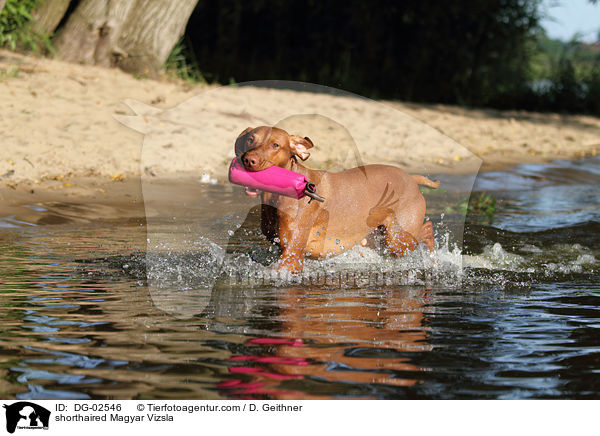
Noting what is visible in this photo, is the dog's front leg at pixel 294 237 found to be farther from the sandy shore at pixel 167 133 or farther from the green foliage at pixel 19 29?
the green foliage at pixel 19 29

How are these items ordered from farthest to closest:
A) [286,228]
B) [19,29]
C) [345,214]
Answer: [19,29] → [345,214] → [286,228]

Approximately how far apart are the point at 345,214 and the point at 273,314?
1.52 meters

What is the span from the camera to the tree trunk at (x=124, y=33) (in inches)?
481

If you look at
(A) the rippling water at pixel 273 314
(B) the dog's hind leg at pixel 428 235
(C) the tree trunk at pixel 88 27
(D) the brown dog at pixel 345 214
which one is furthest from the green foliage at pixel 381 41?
(D) the brown dog at pixel 345 214

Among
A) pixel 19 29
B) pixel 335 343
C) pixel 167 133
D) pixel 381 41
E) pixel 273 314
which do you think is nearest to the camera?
pixel 335 343

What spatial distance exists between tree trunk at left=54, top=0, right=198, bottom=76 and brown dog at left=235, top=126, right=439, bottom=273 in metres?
7.78

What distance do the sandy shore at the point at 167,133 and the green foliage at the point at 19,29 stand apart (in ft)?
1.04

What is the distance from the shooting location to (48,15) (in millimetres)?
12195

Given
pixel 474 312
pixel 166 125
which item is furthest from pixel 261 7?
pixel 474 312

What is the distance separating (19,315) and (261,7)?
1438 centimetres

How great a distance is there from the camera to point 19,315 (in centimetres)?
418
